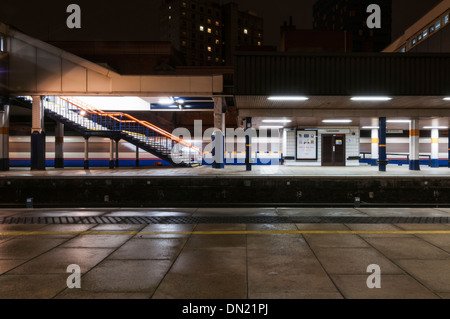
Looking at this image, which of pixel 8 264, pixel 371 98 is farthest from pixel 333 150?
pixel 8 264

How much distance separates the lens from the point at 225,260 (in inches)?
210

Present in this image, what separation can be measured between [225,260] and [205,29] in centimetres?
10151

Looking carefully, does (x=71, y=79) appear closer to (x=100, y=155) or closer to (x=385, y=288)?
(x=100, y=155)

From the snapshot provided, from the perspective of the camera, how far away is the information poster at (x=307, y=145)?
23.9m

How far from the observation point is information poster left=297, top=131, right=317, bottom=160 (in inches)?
941

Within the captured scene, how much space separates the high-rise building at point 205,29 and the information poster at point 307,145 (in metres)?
74.1

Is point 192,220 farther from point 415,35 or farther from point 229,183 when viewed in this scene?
point 415,35

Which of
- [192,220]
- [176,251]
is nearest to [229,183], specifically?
[192,220]

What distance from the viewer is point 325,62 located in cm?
1488

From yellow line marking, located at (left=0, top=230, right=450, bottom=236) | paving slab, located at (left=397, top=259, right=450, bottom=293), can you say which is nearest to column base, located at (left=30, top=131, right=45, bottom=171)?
yellow line marking, located at (left=0, top=230, right=450, bottom=236)

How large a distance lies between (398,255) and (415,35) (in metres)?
35.8

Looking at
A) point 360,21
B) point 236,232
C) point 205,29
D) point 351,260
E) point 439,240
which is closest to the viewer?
point 351,260

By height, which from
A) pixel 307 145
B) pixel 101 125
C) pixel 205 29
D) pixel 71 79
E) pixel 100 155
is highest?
pixel 205 29

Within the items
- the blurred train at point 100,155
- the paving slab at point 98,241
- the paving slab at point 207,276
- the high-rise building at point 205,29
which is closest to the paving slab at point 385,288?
the paving slab at point 207,276
